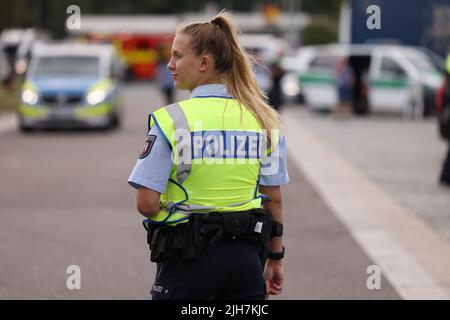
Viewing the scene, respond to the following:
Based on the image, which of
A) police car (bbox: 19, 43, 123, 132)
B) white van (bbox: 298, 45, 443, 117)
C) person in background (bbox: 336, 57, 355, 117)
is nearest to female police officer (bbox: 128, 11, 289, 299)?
police car (bbox: 19, 43, 123, 132)

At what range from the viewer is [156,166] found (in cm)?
364

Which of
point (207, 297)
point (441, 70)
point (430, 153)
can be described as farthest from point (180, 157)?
point (441, 70)

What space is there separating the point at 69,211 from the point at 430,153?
9062 millimetres

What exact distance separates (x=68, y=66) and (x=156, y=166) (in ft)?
67.5

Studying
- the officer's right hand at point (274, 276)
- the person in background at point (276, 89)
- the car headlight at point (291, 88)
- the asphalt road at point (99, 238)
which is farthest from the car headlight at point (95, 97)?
the officer's right hand at point (274, 276)

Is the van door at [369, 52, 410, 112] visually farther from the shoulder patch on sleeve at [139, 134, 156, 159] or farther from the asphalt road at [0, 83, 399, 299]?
the shoulder patch on sleeve at [139, 134, 156, 159]

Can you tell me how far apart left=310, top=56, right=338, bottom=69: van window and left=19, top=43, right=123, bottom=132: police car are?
26.5ft

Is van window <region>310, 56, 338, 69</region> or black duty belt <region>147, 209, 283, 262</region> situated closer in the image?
black duty belt <region>147, 209, 283, 262</region>

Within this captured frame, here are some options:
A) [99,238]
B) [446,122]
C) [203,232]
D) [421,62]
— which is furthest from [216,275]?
[421,62]

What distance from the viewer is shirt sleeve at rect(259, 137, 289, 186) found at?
388 centimetres

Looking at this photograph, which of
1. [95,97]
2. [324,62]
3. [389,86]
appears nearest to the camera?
[95,97]

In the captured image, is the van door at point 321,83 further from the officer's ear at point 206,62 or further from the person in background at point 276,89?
the officer's ear at point 206,62

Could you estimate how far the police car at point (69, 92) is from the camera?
882 inches

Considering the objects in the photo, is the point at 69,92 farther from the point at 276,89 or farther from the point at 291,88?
the point at 291,88
